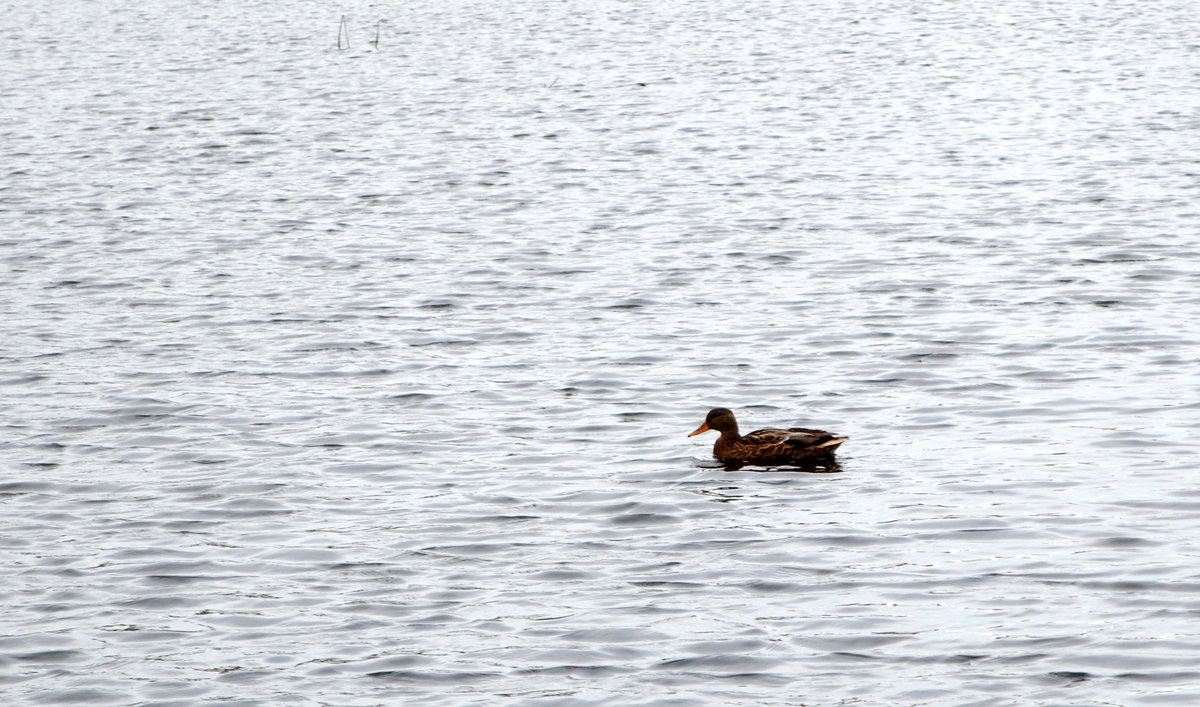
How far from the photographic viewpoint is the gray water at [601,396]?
10.7m

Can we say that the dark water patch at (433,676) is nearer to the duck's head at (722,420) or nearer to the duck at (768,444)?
the duck at (768,444)

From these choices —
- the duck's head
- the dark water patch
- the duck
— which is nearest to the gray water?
the dark water patch

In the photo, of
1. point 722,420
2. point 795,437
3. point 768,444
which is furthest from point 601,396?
point 795,437

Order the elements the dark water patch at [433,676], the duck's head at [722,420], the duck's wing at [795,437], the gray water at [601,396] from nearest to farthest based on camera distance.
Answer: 1. the dark water patch at [433,676]
2. the gray water at [601,396]
3. the duck's wing at [795,437]
4. the duck's head at [722,420]

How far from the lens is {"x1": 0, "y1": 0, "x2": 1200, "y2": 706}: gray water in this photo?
10.7 m

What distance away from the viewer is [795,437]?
14008 mm

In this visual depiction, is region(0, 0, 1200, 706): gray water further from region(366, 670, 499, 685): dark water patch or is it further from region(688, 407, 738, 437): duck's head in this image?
region(688, 407, 738, 437): duck's head

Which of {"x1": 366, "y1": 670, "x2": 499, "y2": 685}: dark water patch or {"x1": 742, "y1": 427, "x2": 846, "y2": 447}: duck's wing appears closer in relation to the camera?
{"x1": 366, "y1": 670, "x2": 499, "y2": 685}: dark water patch

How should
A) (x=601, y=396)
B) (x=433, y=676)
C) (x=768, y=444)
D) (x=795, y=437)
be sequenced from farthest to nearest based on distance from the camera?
(x=601, y=396)
(x=768, y=444)
(x=795, y=437)
(x=433, y=676)

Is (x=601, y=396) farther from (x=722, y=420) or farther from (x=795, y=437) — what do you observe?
(x=795, y=437)

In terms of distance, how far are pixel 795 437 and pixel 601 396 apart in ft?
9.91

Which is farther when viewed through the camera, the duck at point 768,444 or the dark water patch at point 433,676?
the duck at point 768,444

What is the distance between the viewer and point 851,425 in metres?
15.4

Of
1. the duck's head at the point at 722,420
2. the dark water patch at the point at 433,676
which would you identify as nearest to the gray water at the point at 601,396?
the dark water patch at the point at 433,676
